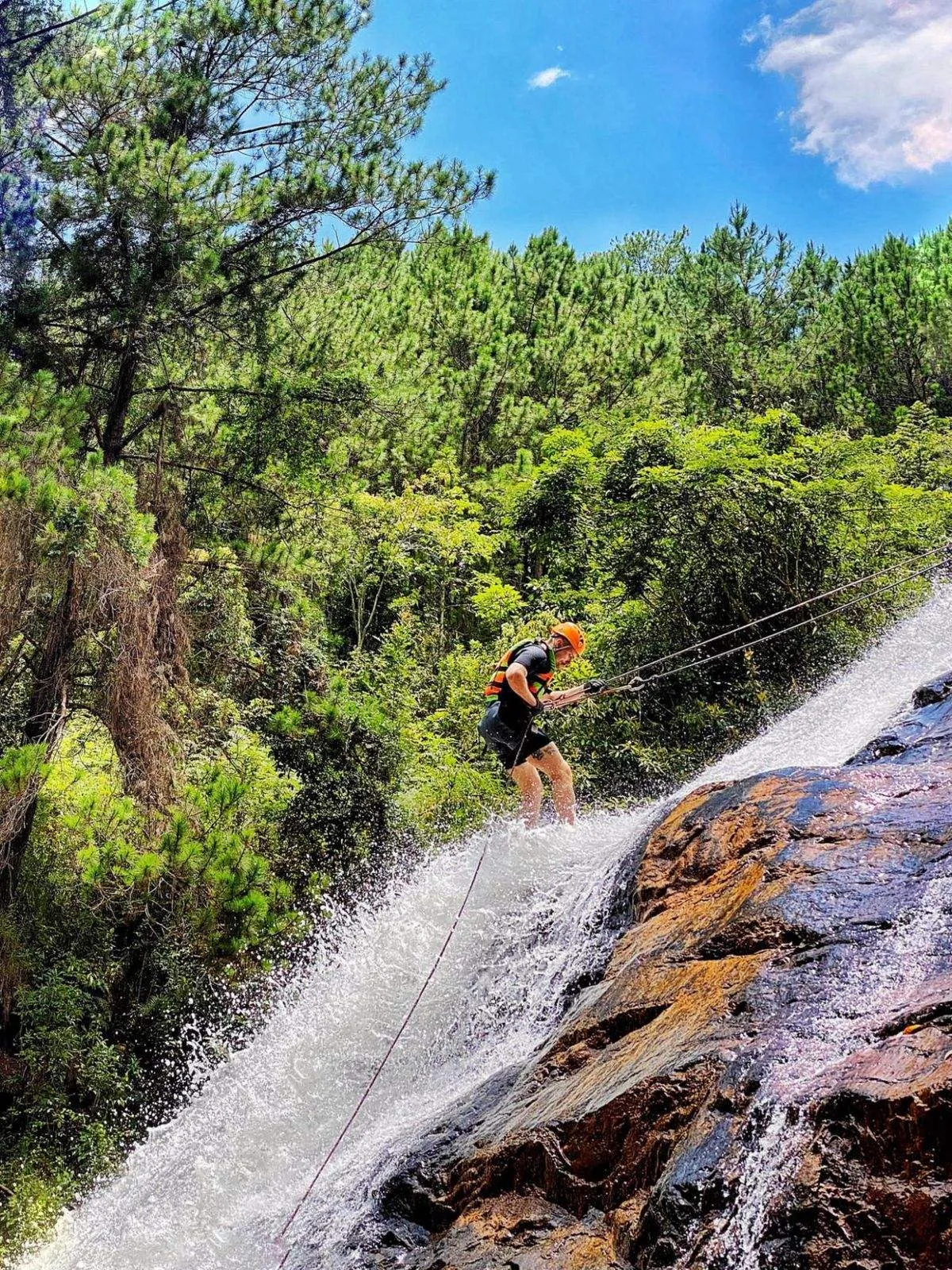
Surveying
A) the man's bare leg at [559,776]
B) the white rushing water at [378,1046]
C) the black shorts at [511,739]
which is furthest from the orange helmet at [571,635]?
the white rushing water at [378,1046]

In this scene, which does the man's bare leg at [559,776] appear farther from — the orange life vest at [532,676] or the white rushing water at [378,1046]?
the orange life vest at [532,676]

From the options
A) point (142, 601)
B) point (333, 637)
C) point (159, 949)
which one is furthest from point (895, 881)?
point (333, 637)

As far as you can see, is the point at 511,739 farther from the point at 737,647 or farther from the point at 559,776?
the point at 737,647

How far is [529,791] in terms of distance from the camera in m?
7.45

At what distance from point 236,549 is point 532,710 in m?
5.01

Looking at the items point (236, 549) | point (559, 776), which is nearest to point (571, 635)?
point (559, 776)

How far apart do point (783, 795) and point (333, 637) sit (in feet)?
41.3

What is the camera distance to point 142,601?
8.65 meters

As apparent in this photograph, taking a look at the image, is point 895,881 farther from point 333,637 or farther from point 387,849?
point 333,637

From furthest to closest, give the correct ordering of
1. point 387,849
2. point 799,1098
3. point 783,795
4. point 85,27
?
1. point 387,849
2. point 85,27
3. point 783,795
4. point 799,1098

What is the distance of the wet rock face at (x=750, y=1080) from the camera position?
2574 millimetres

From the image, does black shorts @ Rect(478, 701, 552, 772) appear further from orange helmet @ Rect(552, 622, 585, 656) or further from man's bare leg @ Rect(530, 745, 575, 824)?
orange helmet @ Rect(552, 622, 585, 656)

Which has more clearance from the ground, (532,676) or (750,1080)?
(532,676)

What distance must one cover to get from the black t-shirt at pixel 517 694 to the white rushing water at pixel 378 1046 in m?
0.91
